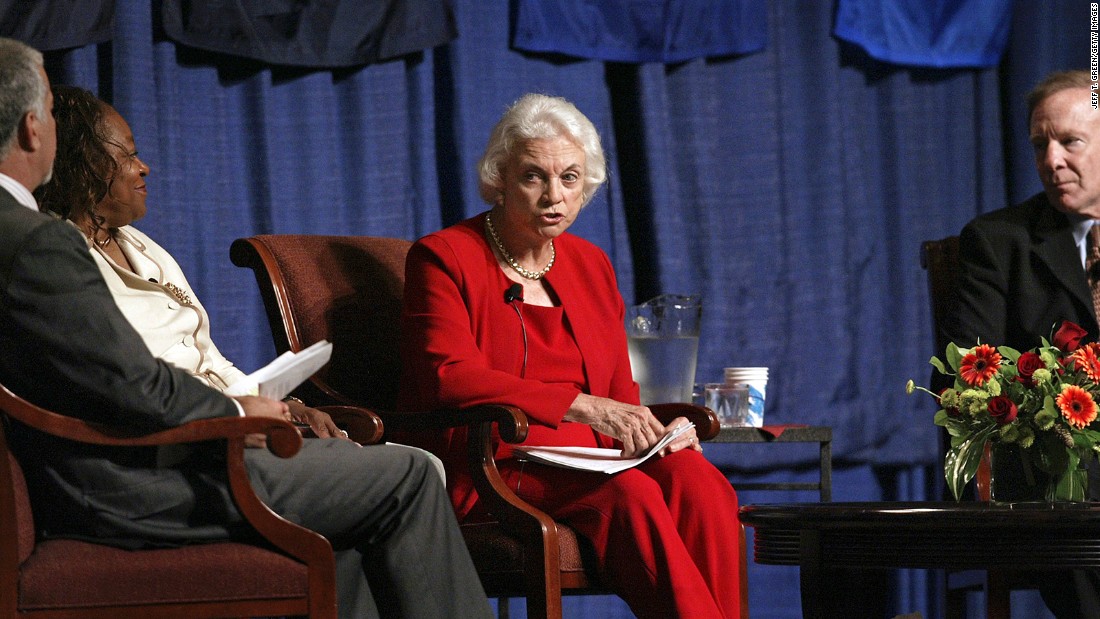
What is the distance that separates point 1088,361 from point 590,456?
3.06 feet

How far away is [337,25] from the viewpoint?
3383mm

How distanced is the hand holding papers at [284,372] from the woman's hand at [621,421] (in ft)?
2.12

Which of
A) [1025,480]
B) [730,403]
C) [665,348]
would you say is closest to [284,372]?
[1025,480]

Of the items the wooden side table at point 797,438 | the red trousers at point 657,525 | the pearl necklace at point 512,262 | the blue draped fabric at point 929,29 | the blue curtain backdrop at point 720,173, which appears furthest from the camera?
the blue draped fabric at point 929,29

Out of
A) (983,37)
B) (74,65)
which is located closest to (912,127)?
(983,37)

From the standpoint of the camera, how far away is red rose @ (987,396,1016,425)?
2018 mm

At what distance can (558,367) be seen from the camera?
268 centimetres

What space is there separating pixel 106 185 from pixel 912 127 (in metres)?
2.76

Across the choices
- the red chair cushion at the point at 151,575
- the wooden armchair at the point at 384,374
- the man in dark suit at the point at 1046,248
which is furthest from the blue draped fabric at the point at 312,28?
the red chair cushion at the point at 151,575

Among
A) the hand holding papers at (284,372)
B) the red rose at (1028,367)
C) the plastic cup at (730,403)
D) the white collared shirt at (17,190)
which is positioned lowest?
the plastic cup at (730,403)

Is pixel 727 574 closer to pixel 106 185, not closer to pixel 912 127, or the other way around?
pixel 106 185

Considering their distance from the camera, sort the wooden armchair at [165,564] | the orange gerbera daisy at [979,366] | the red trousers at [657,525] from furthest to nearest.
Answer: the red trousers at [657,525] → the orange gerbera daisy at [979,366] → the wooden armchair at [165,564]

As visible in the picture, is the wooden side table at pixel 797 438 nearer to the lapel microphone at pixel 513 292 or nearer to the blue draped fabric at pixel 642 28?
the lapel microphone at pixel 513 292

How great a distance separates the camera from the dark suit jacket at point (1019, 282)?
2955 millimetres
